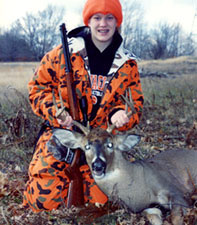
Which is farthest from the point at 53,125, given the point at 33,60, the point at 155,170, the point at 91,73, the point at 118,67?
the point at 33,60

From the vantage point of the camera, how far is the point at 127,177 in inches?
118

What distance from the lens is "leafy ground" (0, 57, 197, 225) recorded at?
9.66 feet

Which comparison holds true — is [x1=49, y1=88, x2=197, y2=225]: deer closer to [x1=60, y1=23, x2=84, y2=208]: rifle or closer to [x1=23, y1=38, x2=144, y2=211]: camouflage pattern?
[x1=60, y1=23, x2=84, y2=208]: rifle

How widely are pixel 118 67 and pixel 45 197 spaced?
5.14 ft

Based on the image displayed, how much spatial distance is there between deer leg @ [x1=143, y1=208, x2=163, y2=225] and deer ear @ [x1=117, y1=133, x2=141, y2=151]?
0.58m

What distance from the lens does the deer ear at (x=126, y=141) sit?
301 centimetres

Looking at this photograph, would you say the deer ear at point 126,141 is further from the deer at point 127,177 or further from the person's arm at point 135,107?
the person's arm at point 135,107

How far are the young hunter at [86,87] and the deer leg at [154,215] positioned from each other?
73 cm

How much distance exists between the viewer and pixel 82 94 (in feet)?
11.7

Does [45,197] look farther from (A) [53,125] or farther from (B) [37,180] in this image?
(A) [53,125]

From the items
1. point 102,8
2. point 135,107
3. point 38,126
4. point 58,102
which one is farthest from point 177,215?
point 38,126

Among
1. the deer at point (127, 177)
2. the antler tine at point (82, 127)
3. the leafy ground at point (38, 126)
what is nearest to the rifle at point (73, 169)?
the leafy ground at point (38, 126)

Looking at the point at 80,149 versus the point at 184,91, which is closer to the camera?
the point at 80,149

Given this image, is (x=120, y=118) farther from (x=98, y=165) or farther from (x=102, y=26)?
(x=102, y=26)
